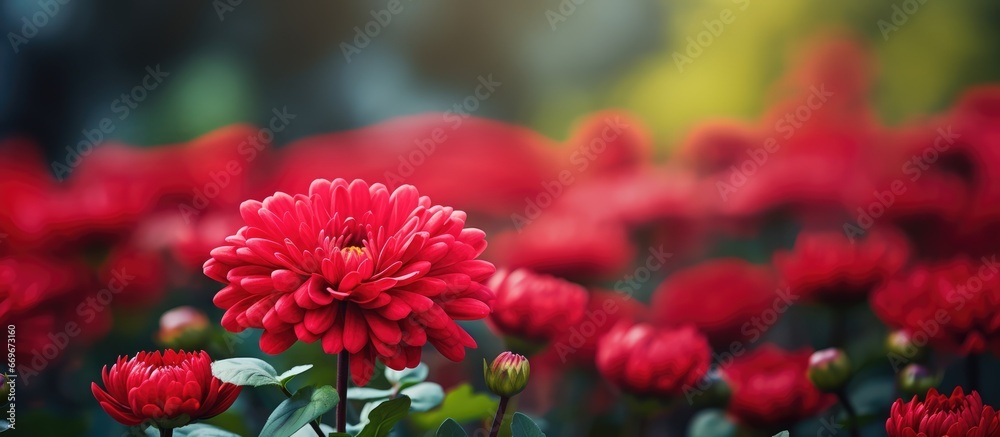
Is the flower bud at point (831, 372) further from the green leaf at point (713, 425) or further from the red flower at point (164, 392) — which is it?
the red flower at point (164, 392)

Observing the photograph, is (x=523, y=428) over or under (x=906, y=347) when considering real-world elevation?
over

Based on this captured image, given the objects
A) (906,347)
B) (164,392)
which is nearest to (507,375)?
(164,392)

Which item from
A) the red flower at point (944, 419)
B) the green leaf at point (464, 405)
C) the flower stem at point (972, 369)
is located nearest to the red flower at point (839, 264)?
the flower stem at point (972, 369)

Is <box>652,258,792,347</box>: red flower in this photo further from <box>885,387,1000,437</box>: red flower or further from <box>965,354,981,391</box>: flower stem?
<box>885,387,1000,437</box>: red flower

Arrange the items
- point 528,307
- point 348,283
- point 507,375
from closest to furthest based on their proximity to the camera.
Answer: point 348,283
point 507,375
point 528,307

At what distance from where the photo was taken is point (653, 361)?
983 mm

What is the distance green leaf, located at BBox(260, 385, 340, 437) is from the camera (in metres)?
0.58

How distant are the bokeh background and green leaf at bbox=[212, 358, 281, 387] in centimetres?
52

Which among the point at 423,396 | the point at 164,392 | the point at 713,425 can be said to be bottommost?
the point at 713,425

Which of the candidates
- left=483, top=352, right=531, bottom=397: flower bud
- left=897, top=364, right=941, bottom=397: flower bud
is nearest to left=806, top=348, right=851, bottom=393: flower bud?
left=897, top=364, right=941, bottom=397: flower bud

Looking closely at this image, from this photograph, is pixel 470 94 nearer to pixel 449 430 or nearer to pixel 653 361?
pixel 653 361

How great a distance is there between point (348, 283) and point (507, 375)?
0.18 metres

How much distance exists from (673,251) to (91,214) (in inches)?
31.4

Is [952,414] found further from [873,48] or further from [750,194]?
[873,48]
